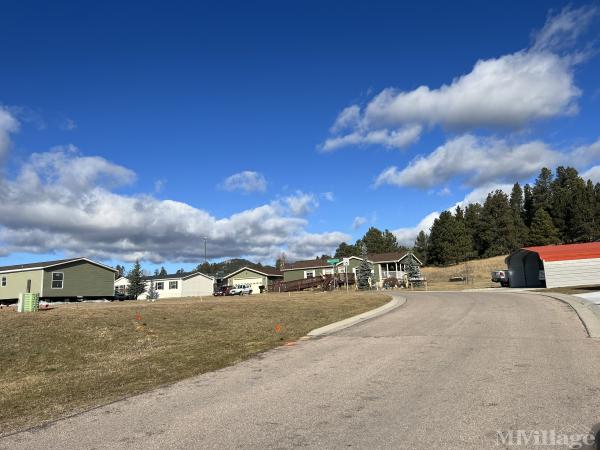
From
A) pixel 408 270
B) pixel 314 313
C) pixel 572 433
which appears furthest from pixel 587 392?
pixel 408 270

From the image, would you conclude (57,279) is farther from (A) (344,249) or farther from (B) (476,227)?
(A) (344,249)

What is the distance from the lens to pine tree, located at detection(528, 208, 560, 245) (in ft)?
267

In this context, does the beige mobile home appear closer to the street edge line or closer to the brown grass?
the brown grass

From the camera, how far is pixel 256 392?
296 inches

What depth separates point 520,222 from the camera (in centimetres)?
9344

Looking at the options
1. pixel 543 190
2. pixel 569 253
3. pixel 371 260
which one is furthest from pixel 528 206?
pixel 569 253

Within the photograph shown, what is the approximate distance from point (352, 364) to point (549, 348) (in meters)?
4.30

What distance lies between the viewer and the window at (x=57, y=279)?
46375 millimetres

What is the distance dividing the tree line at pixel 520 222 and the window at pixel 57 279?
67.1 m

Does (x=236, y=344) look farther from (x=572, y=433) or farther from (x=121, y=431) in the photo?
(x=572, y=433)

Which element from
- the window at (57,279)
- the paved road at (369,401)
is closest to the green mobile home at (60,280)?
the window at (57,279)

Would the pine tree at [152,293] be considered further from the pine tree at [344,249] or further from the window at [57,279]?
the pine tree at [344,249]

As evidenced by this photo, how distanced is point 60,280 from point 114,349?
38.3m

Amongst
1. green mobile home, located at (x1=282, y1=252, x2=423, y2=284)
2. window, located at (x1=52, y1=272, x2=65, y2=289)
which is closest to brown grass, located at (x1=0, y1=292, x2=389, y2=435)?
window, located at (x1=52, y1=272, x2=65, y2=289)
